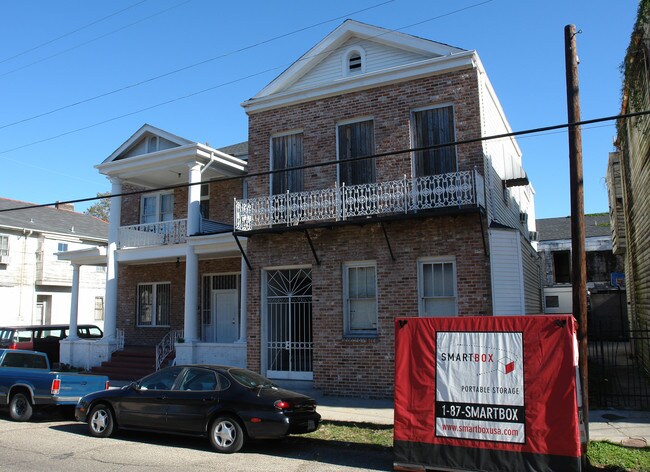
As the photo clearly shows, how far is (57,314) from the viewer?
32.3m

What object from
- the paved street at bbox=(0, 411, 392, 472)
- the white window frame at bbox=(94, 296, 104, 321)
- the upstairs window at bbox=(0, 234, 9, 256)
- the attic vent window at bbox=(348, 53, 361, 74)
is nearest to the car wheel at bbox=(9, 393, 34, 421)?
the paved street at bbox=(0, 411, 392, 472)

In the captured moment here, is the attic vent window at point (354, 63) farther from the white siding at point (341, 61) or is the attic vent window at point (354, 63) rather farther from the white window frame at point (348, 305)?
the white window frame at point (348, 305)

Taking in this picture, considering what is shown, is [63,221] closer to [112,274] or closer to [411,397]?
[112,274]

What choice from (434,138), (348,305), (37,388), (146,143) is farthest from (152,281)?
(434,138)

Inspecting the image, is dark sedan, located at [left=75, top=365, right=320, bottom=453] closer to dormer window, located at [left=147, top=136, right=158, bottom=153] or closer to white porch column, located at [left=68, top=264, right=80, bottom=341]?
white porch column, located at [left=68, top=264, right=80, bottom=341]

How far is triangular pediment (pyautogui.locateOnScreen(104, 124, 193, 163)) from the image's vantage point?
1872 centimetres

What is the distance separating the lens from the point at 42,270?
30938 millimetres

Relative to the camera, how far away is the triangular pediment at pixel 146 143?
18.7 meters

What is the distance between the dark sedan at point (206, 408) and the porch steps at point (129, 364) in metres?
7.46

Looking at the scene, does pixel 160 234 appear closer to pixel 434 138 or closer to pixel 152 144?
pixel 152 144

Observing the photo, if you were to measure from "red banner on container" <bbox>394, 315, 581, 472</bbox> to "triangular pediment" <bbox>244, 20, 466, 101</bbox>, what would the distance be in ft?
27.8

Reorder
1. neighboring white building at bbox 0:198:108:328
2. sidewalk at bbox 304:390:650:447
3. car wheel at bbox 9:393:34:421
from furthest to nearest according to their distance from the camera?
neighboring white building at bbox 0:198:108:328 → car wheel at bbox 9:393:34:421 → sidewalk at bbox 304:390:650:447

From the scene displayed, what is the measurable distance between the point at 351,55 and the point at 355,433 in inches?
394

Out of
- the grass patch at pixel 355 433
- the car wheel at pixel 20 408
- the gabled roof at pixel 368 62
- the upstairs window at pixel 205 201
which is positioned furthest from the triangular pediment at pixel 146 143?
the grass patch at pixel 355 433
